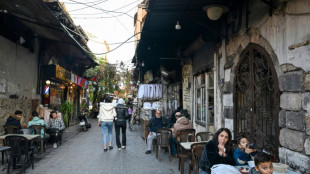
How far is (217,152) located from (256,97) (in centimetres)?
235

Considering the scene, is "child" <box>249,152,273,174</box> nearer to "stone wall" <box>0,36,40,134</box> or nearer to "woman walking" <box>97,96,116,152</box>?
"woman walking" <box>97,96,116,152</box>

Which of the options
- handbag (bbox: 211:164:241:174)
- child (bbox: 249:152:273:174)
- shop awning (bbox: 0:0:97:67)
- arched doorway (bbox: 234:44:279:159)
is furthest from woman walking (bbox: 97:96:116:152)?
child (bbox: 249:152:273:174)

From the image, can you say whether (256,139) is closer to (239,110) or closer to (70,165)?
(239,110)

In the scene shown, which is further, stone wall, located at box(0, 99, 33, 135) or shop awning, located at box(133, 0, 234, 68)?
stone wall, located at box(0, 99, 33, 135)

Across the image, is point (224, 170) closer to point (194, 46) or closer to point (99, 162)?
point (99, 162)

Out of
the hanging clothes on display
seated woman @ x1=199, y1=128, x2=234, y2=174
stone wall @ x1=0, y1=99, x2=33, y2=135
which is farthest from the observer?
the hanging clothes on display

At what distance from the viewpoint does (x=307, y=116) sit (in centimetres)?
387

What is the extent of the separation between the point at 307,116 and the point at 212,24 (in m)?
4.72

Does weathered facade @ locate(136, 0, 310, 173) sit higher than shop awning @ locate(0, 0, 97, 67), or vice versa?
shop awning @ locate(0, 0, 97, 67)

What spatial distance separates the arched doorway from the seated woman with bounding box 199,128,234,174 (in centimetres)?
131

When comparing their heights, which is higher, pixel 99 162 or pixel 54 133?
pixel 54 133

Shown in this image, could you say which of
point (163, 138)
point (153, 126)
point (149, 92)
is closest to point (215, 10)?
point (163, 138)

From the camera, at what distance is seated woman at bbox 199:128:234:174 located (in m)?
A: 3.87

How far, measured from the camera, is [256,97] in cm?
570
